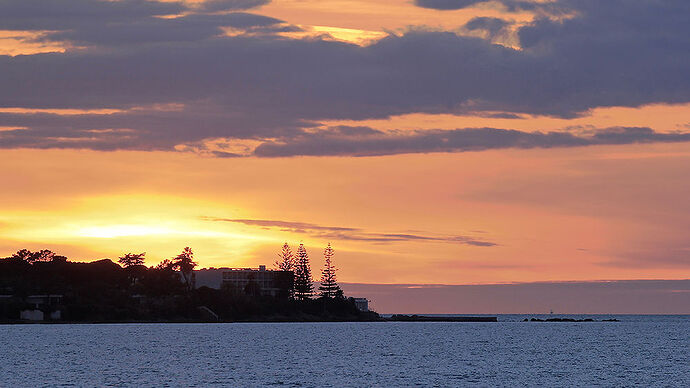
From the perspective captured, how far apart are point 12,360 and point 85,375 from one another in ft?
105

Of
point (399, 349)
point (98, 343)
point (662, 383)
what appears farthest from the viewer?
point (98, 343)

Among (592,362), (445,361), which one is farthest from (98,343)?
(592,362)

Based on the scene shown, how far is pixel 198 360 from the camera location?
139m

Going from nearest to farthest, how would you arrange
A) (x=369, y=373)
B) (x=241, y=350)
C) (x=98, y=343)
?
(x=369, y=373) → (x=241, y=350) → (x=98, y=343)

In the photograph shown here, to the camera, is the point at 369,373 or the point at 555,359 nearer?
the point at 369,373

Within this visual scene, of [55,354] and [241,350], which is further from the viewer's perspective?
[241,350]

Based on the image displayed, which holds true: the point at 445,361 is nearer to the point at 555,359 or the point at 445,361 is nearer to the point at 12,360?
the point at 555,359

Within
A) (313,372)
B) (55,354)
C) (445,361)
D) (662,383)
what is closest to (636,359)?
(445,361)

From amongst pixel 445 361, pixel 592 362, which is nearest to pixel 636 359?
pixel 592 362

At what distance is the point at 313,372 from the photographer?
384 feet

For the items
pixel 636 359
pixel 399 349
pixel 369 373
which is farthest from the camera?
pixel 399 349

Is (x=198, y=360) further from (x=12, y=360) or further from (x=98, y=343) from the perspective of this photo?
(x=98, y=343)

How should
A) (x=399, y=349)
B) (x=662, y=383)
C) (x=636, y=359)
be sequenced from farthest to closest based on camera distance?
(x=399, y=349) → (x=636, y=359) → (x=662, y=383)

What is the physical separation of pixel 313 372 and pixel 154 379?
19858 mm
